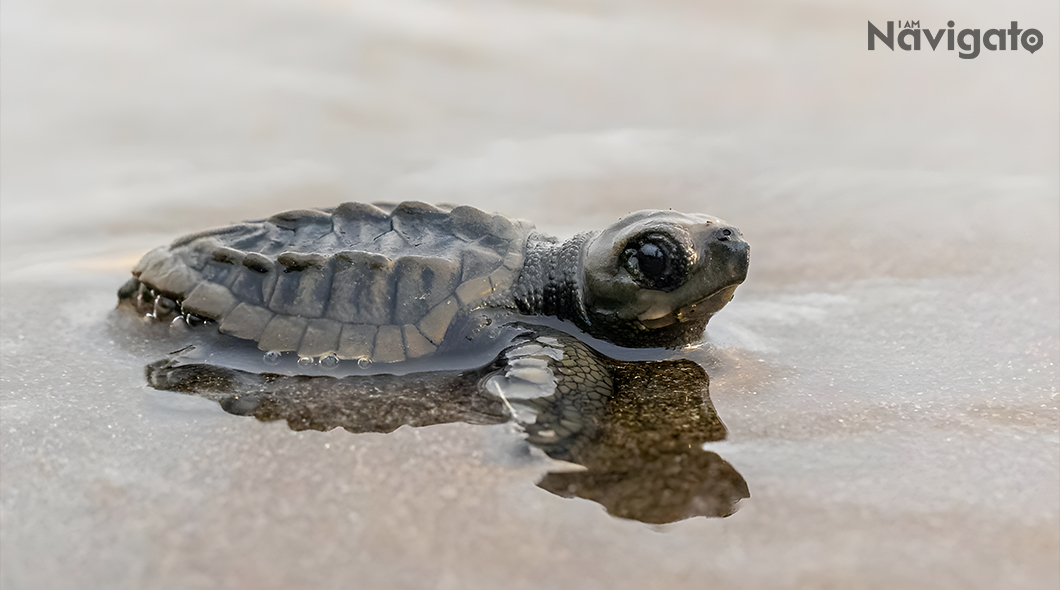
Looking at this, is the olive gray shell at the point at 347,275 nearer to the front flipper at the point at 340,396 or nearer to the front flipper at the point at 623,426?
the front flipper at the point at 340,396

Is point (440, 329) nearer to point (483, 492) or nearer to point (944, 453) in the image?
point (483, 492)

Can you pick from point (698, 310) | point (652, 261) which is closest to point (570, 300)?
point (652, 261)

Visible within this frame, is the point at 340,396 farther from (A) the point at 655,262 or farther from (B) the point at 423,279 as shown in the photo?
(A) the point at 655,262

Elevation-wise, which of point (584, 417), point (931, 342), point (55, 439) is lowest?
point (931, 342)

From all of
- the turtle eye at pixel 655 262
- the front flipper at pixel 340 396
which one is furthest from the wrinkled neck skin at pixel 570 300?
the front flipper at pixel 340 396

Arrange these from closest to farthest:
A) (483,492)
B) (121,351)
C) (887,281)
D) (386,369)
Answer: (483,492)
(386,369)
(121,351)
(887,281)

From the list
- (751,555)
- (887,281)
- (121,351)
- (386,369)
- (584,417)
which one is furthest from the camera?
(887,281)

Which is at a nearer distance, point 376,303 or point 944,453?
point 944,453

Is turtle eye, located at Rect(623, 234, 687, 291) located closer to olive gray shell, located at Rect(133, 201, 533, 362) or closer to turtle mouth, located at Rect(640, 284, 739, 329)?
turtle mouth, located at Rect(640, 284, 739, 329)

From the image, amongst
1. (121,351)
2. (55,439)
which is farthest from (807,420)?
(121,351)

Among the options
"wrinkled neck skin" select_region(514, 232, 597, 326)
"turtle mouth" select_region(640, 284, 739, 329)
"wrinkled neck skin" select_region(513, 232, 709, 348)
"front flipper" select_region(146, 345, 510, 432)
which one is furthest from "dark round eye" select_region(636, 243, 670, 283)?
"front flipper" select_region(146, 345, 510, 432)
